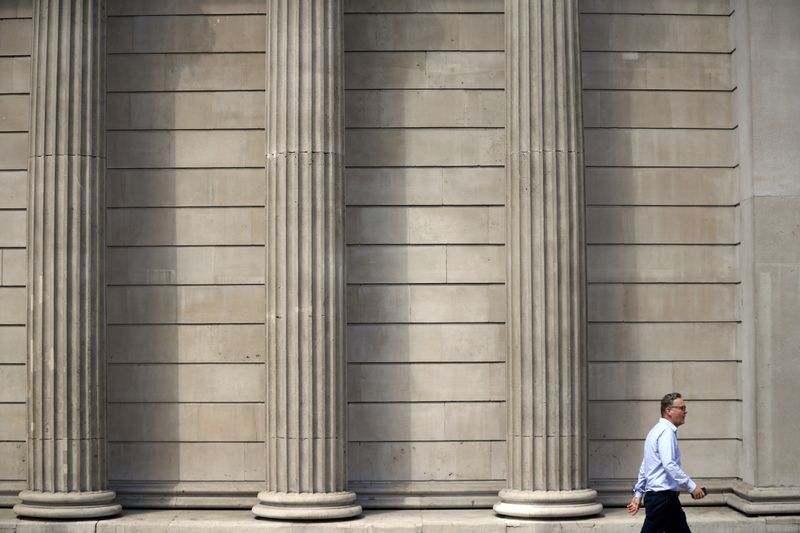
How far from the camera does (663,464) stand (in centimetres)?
1381

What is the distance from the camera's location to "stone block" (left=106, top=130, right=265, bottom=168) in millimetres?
18656

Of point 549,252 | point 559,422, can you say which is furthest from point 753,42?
point 559,422

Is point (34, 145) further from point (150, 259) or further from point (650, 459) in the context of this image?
point (650, 459)

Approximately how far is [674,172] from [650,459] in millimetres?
6205

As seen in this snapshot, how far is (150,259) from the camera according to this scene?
18.6 meters

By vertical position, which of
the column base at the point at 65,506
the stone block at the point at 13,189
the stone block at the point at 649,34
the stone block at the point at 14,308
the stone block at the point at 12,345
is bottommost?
the column base at the point at 65,506

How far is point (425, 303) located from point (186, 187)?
14.2 feet

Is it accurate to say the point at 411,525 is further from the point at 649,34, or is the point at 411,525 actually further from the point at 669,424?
the point at 649,34

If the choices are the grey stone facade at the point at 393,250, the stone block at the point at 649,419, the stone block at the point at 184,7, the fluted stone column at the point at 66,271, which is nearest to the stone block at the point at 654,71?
the grey stone facade at the point at 393,250

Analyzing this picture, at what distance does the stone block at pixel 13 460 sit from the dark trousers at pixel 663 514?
10077mm

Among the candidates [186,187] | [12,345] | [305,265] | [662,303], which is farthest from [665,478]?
[12,345]

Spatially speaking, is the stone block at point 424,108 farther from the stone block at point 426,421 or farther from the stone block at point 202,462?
the stone block at point 202,462

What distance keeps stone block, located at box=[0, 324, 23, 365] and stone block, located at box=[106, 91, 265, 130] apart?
12.0 ft

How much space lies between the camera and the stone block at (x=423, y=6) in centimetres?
1873
